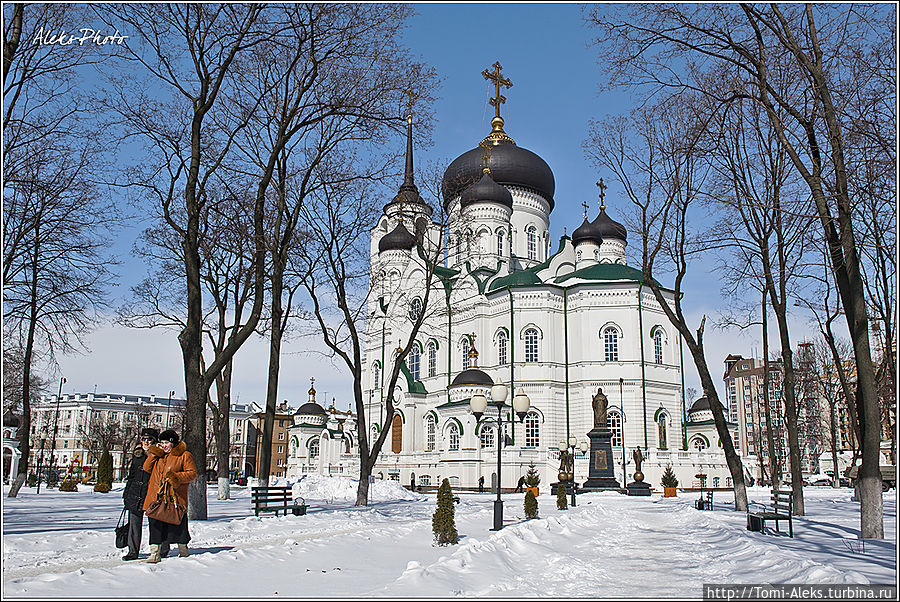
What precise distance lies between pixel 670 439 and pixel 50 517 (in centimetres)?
3228

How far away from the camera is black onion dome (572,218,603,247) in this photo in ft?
166

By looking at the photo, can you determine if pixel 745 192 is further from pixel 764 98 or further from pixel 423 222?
pixel 423 222

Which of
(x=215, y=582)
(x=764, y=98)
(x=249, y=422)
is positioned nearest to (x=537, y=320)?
(x=764, y=98)

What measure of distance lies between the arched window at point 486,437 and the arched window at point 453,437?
1.81 metres

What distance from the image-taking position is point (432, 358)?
1863 inches

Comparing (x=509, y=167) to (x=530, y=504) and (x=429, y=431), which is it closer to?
(x=429, y=431)

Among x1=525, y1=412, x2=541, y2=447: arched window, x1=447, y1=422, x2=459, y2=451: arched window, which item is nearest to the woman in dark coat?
x1=447, y1=422, x2=459, y2=451: arched window

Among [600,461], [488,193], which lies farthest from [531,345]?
[488,193]

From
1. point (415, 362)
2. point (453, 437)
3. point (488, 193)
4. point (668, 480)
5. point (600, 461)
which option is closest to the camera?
point (600, 461)

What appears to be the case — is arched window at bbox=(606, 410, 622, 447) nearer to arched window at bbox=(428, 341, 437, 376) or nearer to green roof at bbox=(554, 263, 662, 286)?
green roof at bbox=(554, 263, 662, 286)

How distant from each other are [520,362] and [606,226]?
47.8 ft

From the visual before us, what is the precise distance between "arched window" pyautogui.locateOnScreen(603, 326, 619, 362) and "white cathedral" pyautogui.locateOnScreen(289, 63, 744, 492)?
8cm

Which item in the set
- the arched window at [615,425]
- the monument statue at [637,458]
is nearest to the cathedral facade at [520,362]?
the arched window at [615,425]

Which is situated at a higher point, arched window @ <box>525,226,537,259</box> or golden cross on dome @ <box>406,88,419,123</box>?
arched window @ <box>525,226,537,259</box>
